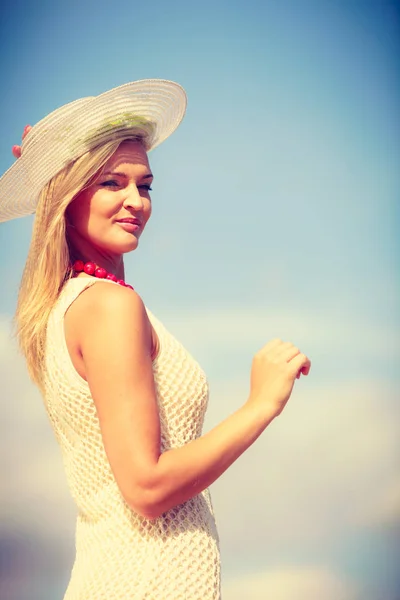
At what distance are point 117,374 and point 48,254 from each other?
491 mm

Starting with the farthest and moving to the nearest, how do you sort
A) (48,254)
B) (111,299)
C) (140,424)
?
(48,254) < (111,299) < (140,424)

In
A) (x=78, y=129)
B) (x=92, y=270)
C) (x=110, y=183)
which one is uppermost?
(x=78, y=129)

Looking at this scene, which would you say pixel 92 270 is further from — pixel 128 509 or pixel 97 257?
pixel 128 509

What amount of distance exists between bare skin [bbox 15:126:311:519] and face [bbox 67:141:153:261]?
9.9 inches

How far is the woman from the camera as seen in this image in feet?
5.57

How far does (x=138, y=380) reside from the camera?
5.61 ft

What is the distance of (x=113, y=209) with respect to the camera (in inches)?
82.2

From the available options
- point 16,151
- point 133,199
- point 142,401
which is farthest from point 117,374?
point 16,151

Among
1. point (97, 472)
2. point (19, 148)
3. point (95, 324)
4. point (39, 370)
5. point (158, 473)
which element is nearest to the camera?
point (158, 473)

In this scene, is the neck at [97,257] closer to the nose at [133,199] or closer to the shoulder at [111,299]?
the nose at [133,199]

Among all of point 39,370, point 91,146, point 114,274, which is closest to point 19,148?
point 91,146

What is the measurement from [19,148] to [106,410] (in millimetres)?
882

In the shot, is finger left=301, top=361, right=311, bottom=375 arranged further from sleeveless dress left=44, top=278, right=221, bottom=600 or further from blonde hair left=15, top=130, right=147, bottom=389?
blonde hair left=15, top=130, right=147, bottom=389

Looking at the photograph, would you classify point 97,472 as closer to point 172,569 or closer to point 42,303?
point 172,569
